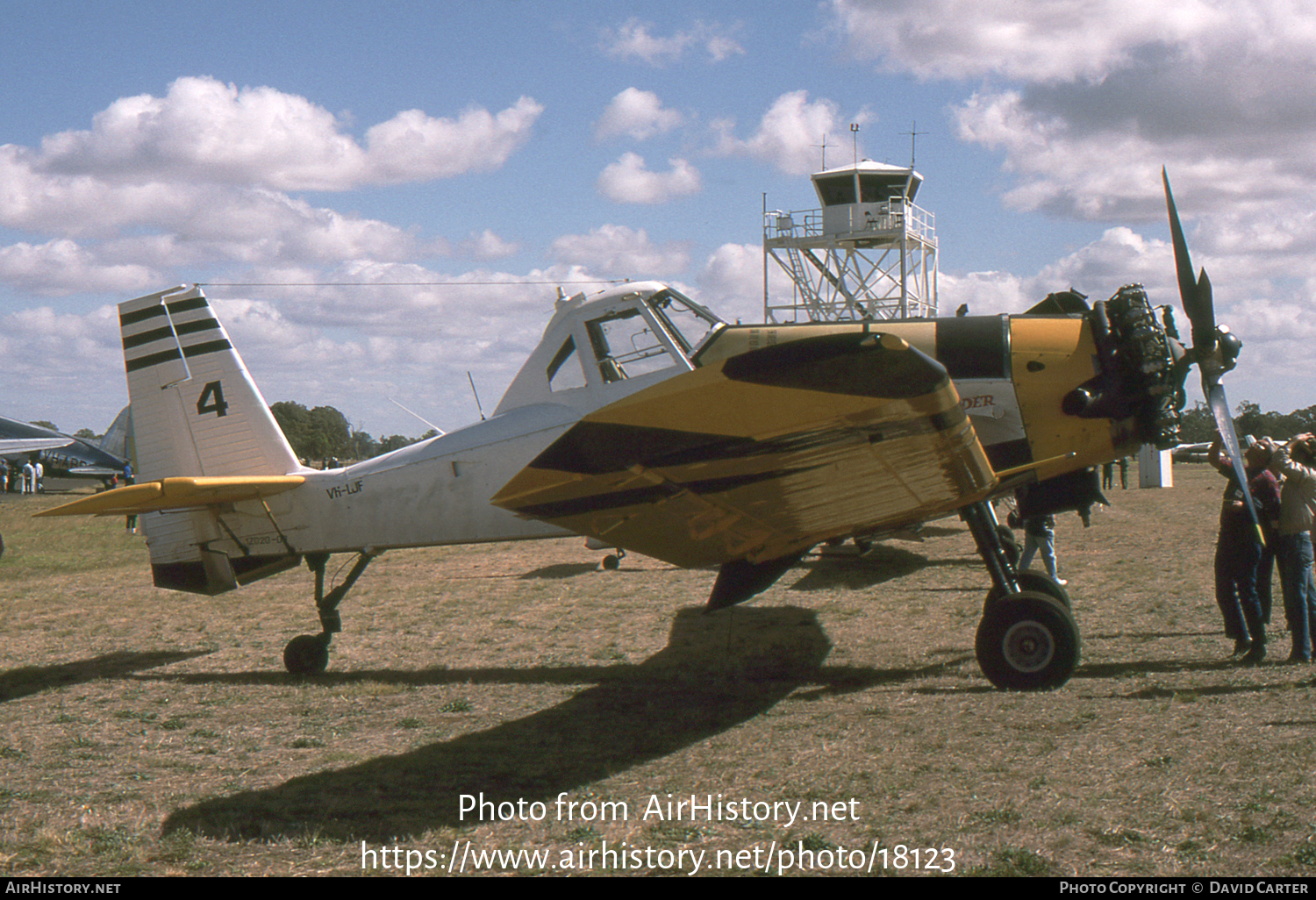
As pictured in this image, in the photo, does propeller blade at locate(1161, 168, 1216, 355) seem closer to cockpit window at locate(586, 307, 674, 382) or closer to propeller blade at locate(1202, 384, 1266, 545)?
propeller blade at locate(1202, 384, 1266, 545)

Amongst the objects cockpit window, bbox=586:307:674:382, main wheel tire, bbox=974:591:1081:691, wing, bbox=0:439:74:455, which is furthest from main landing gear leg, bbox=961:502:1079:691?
wing, bbox=0:439:74:455

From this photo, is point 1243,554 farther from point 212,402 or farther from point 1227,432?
point 212,402

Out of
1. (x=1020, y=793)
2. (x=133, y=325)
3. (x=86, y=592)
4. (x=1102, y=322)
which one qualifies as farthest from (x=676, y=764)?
(x=86, y=592)

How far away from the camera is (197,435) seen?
8.84m

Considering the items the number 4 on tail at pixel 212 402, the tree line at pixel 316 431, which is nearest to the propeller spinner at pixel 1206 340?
the number 4 on tail at pixel 212 402

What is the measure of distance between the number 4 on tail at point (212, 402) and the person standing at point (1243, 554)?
871 cm

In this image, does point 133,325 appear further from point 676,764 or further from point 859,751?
point 859,751

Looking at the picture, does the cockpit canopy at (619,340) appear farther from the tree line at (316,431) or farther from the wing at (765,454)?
the tree line at (316,431)

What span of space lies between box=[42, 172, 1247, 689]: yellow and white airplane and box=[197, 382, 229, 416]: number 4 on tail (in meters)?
0.02

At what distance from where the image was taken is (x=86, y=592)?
14438 millimetres

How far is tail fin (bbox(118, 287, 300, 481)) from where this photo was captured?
8.80 meters

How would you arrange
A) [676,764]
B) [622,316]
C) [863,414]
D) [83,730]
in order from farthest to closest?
[622,316] → [83,730] → [676,764] → [863,414]

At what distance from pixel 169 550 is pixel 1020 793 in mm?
7553

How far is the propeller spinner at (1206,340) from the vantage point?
6699 millimetres
